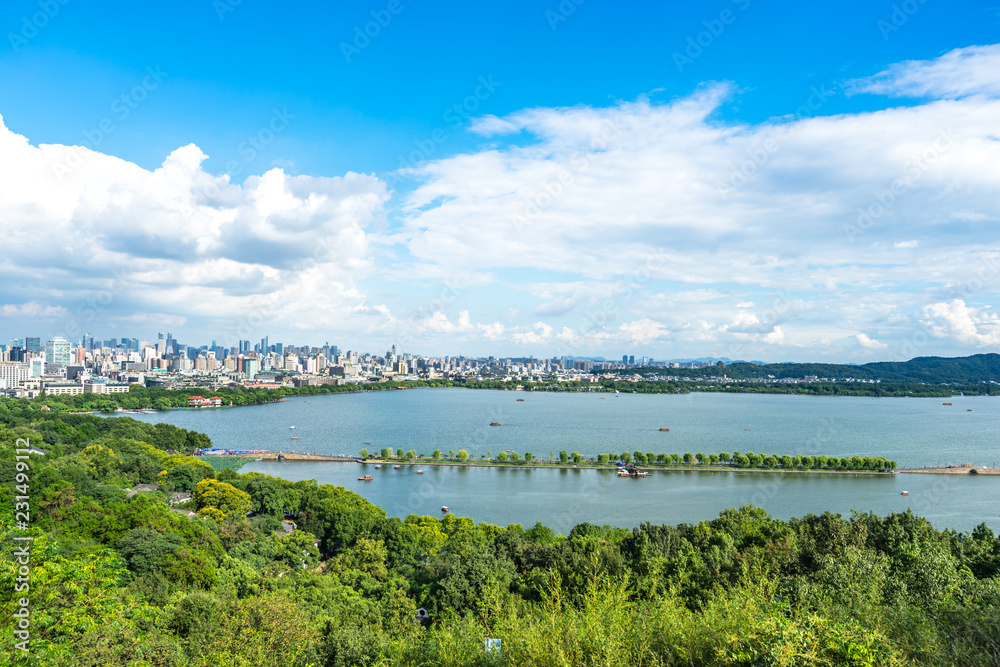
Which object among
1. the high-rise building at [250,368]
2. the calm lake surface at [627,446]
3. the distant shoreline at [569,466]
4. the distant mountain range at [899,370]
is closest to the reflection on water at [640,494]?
the calm lake surface at [627,446]

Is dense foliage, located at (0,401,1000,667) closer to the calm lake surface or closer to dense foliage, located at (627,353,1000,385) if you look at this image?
the calm lake surface

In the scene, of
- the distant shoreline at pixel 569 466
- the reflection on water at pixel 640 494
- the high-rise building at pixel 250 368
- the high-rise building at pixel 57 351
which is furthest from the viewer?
the high-rise building at pixel 250 368

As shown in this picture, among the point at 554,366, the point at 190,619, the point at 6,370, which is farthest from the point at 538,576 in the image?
the point at 554,366

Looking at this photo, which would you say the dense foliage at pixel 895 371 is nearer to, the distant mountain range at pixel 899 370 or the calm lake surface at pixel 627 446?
the distant mountain range at pixel 899 370

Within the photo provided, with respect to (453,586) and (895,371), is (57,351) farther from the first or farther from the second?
Result: (895,371)

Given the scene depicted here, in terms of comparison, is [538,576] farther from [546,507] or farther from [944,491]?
[944,491]
